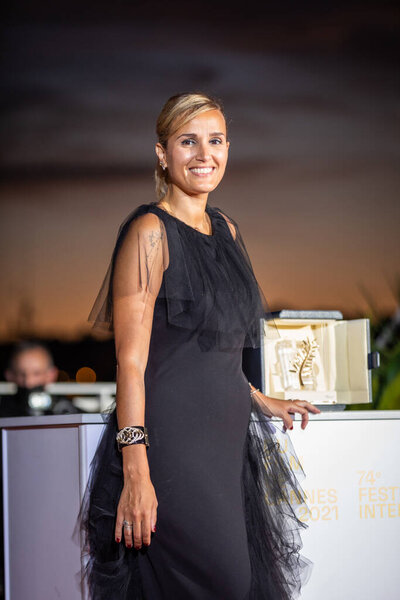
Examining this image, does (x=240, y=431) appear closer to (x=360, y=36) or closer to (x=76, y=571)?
(x=76, y=571)

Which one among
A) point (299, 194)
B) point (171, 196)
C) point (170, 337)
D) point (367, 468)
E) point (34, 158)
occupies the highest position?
point (34, 158)

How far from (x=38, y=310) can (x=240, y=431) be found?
16.7 feet

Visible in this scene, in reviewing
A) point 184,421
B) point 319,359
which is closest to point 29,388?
point 319,359

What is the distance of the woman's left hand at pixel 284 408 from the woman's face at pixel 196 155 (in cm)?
50

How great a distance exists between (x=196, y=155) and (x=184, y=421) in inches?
21.4

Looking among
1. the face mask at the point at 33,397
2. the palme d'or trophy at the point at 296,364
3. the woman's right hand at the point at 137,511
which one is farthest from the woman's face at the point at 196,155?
the face mask at the point at 33,397

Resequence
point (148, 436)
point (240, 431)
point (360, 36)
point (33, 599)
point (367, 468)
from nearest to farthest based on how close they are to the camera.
A: point (148, 436), point (240, 431), point (33, 599), point (367, 468), point (360, 36)

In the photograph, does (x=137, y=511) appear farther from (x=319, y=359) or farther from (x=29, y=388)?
(x=29, y=388)

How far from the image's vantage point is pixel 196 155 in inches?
65.0

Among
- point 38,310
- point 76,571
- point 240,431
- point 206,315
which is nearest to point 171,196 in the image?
point 206,315

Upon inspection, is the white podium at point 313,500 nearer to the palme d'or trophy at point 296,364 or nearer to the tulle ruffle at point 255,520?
the tulle ruffle at point 255,520

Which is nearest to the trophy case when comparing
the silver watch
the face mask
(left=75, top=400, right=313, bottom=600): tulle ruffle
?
(left=75, top=400, right=313, bottom=600): tulle ruffle

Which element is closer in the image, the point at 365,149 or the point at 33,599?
the point at 33,599

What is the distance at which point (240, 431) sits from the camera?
1.60 m
